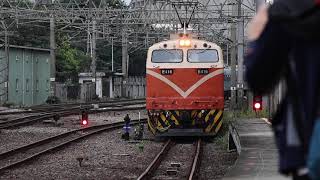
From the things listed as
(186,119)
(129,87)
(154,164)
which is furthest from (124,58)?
(154,164)

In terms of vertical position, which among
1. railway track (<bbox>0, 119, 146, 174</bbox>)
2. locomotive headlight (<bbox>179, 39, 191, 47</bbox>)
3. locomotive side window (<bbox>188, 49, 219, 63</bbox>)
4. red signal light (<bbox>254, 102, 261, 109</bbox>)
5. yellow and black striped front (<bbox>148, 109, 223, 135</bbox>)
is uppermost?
locomotive headlight (<bbox>179, 39, 191, 47</bbox>)

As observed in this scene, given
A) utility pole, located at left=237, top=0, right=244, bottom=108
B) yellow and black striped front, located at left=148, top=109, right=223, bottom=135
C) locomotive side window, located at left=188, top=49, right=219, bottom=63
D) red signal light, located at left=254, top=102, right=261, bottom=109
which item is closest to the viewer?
red signal light, located at left=254, top=102, right=261, bottom=109

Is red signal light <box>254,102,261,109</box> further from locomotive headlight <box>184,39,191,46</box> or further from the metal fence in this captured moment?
the metal fence

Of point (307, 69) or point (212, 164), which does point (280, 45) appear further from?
point (212, 164)

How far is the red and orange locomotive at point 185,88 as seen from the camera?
19312 millimetres

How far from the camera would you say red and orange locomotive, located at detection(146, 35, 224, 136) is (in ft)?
63.4

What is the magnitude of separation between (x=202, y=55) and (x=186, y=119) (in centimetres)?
208

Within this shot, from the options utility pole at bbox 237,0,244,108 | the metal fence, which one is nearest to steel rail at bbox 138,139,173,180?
utility pole at bbox 237,0,244,108

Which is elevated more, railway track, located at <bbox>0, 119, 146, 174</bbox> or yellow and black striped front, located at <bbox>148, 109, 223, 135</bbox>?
yellow and black striped front, located at <bbox>148, 109, 223, 135</bbox>

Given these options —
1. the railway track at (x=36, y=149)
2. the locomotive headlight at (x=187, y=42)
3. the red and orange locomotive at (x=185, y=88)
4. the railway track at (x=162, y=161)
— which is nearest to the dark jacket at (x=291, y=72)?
the railway track at (x=162, y=161)

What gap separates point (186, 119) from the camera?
19.3 metres

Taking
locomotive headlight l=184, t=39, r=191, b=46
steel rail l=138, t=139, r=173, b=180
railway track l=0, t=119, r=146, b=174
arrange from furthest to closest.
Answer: locomotive headlight l=184, t=39, r=191, b=46, railway track l=0, t=119, r=146, b=174, steel rail l=138, t=139, r=173, b=180

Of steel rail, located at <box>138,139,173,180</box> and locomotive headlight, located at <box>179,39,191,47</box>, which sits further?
locomotive headlight, located at <box>179,39,191,47</box>

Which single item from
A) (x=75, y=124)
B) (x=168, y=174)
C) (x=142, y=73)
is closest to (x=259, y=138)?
(x=168, y=174)
